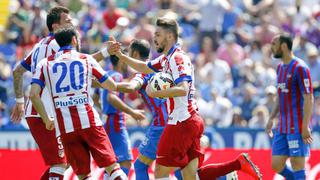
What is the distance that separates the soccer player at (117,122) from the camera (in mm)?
13461

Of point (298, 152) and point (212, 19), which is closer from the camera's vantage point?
point (298, 152)

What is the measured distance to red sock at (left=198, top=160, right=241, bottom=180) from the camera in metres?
12.1

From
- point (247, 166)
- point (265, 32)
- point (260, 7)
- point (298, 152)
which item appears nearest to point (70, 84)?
point (247, 166)

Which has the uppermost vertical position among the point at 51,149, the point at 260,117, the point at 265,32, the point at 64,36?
the point at 265,32

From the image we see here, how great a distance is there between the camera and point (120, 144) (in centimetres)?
1363

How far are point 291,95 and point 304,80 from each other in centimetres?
32

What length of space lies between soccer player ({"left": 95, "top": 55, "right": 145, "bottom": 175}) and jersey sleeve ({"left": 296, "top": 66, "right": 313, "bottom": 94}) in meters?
2.30

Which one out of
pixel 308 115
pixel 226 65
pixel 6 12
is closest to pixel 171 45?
pixel 308 115

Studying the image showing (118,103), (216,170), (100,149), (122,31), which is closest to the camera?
(100,149)

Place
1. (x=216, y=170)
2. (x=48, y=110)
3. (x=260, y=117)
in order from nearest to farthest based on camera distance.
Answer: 1. (x=48, y=110)
2. (x=216, y=170)
3. (x=260, y=117)

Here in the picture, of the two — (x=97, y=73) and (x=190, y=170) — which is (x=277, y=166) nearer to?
(x=190, y=170)

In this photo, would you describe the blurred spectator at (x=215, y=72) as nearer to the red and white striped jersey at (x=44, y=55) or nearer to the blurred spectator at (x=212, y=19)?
the blurred spectator at (x=212, y=19)

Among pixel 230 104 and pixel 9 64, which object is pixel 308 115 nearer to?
pixel 230 104

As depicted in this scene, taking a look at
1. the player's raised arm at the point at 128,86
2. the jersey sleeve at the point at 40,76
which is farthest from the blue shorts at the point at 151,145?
the jersey sleeve at the point at 40,76
